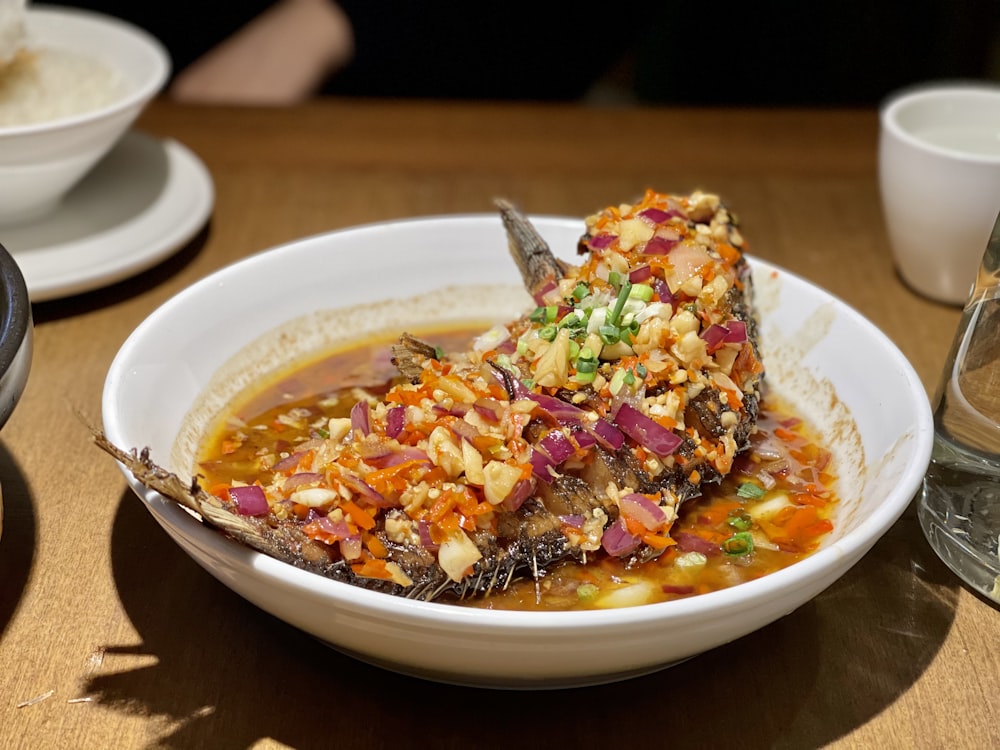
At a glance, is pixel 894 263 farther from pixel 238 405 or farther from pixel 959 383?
pixel 238 405

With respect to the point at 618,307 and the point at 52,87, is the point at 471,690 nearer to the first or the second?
the point at 618,307

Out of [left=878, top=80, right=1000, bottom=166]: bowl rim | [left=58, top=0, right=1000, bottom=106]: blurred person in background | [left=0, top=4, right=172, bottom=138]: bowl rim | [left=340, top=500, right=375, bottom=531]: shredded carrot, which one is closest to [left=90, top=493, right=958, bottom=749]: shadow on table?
[left=340, top=500, right=375, bottom=531]: shredded carrot

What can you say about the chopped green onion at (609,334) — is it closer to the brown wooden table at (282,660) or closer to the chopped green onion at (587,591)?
the chopped green onion at (587,591)

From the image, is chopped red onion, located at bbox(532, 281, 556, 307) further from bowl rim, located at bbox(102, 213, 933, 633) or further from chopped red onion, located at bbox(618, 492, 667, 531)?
bowl rim, located at bbox(102, 213, 933, 633)

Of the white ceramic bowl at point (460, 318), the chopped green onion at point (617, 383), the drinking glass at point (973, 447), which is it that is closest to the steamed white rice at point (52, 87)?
the white ceramic bowl at point (460, 318)

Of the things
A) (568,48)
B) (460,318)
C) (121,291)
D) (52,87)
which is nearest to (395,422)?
(460,318)

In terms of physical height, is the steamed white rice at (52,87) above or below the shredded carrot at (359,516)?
below
